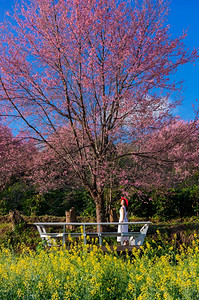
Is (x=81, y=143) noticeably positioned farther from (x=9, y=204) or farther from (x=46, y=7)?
(x=9, y=204)

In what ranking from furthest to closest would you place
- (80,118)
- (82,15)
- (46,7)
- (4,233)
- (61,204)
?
(61,204) → (4,233) → (80,118) → (46,7) → (82,15)

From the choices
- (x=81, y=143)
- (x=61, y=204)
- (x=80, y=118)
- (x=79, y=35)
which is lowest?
(x=61, y=204)

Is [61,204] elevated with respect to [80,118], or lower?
lower

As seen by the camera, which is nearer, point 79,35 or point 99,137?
point 79,35

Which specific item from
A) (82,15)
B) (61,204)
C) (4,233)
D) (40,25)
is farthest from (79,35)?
(61,204)

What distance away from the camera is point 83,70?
336 inches

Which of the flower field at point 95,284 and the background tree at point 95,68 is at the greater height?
the background tree at point 95,68

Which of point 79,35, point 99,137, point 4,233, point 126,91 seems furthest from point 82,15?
point 4,233

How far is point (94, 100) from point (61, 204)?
7113 mm

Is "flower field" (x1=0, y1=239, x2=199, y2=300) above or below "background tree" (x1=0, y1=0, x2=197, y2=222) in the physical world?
below

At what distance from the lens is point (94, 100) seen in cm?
898

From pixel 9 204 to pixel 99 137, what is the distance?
729 centimetres

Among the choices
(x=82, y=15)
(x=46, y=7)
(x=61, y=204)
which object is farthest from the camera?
(x=61, y=204)

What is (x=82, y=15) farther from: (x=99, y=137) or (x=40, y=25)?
(x=99, y=137)
